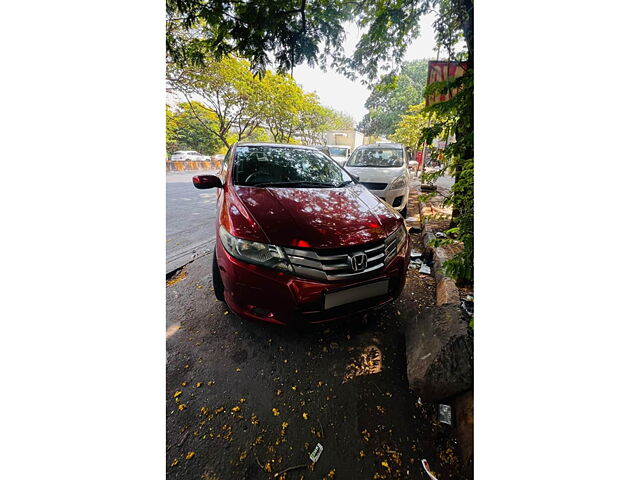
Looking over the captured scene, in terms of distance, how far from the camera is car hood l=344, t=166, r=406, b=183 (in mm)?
5126

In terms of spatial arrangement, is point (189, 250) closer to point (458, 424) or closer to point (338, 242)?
point (338, 242)

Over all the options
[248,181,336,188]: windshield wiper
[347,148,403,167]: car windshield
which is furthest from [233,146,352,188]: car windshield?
[347,148,403,167]: car windshield

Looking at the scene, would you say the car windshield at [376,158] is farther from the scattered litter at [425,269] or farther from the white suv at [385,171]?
the scattered litter at [425,269]

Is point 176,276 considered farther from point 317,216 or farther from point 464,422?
point 464,422

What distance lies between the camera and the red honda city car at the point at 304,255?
5.22 ft

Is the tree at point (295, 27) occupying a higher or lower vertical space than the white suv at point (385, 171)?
higher

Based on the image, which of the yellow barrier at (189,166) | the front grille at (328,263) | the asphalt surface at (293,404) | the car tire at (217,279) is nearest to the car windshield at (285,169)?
the car tire at (217,279)

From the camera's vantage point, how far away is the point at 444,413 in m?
1.45

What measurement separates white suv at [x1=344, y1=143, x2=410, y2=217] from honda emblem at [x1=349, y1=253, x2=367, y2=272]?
3484mm

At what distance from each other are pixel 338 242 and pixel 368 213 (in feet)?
1.73

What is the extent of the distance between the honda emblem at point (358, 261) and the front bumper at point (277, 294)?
8cm

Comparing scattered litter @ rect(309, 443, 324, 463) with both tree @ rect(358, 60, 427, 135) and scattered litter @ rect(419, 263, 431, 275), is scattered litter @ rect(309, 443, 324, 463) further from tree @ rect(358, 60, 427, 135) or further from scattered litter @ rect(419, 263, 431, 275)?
tree @ rect(358, 60, 427, 135)

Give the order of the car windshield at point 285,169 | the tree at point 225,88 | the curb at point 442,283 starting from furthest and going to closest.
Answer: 1. the tree at point 225,88
2. the car windshield at point 285,169
3. the curb at point 442,283

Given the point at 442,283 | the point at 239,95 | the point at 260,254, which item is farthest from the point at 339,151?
the point at 260,254
